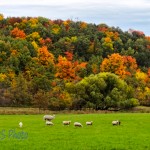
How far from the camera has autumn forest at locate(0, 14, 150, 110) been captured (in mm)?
81812

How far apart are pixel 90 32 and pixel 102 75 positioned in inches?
2987

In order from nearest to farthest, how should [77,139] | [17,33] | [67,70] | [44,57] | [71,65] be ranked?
[77,139] < [67,70] < [71,65] < [44,57] < [17,33]

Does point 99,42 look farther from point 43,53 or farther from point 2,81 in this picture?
point 2,81

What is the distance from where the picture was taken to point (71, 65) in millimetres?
122938

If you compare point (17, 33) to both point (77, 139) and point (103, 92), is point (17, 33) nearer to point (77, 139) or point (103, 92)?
point (103, 92)

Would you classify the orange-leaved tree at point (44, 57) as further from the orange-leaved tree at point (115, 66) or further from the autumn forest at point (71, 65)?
the orange-leaved tree at point (115, 66)

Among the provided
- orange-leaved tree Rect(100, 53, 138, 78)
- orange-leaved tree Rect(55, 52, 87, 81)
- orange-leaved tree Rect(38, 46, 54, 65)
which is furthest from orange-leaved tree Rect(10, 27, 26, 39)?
orange-leaved tree Rect(100, 53, 138, 78)

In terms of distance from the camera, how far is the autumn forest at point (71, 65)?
81812 mm

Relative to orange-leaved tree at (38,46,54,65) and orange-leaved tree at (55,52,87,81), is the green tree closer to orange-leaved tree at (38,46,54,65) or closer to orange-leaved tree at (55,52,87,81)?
orange-leaved tree at (55,52,87,81)

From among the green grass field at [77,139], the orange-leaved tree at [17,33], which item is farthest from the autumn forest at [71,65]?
the green grass field at [77,139]

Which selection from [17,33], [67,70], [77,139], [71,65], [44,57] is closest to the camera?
[77,139]

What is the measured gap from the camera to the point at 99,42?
5974 inches

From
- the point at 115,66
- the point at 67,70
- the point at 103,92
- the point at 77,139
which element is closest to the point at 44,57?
the point at 67,70

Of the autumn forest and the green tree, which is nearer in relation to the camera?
the green tree
